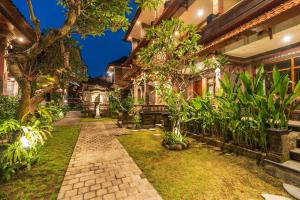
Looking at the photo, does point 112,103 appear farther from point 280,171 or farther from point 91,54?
point 91,54

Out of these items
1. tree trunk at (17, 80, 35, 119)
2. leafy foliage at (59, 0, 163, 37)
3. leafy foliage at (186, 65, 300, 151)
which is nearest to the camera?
leafy foliage at (186, 65, 300, 151)

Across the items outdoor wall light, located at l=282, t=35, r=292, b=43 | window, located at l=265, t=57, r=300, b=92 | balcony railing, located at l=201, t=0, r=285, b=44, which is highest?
balcony railing, located at l=201, t=0, r=285, b=44

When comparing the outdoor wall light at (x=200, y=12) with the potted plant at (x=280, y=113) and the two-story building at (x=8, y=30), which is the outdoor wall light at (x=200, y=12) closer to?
the potted plant at (x=280, y=113)

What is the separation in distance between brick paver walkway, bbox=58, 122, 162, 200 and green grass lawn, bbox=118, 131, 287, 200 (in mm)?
250

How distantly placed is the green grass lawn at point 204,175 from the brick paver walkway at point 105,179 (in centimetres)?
25

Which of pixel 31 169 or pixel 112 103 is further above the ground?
pixel 112 103

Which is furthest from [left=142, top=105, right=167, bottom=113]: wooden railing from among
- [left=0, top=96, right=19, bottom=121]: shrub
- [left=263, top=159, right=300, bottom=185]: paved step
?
[left=263, top=159, right=300, bottom=185]: paved step

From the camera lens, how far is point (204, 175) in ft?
11.5

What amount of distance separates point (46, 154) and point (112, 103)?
13.4 metres

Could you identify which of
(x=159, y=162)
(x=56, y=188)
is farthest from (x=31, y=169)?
(x=159, y=162)

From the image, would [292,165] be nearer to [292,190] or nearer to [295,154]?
[295,154]

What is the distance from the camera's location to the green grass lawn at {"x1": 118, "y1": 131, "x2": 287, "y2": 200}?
2.84m

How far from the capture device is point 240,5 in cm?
746

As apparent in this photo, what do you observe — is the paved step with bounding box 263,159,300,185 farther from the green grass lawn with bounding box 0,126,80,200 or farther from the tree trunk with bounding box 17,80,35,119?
the tree trunk with bounding box 17,80,35,119
